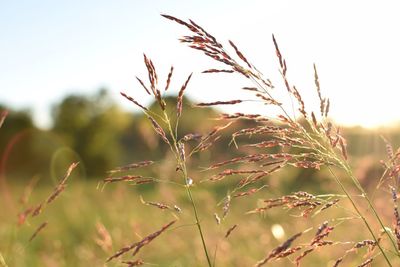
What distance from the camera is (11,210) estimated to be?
9.41 m

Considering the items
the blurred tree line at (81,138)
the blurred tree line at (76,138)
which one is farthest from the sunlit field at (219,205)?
the blurred tree line at (76,138)

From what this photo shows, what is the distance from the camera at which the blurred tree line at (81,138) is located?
29.9 meters

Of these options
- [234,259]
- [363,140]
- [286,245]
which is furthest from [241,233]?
[363,140]

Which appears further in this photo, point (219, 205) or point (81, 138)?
point (81, 138)

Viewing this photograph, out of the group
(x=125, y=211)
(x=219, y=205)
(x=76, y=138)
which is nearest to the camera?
(x=219, y=205)

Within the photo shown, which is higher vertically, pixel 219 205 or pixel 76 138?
pixel 219 205

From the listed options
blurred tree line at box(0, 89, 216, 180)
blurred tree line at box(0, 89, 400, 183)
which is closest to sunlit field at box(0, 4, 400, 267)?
blurred tree line at box(0, 89, 400, 183)

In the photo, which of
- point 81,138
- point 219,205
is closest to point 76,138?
point 81,138

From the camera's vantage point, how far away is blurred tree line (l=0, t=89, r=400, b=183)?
29.9 m

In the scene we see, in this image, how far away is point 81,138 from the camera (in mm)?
36719

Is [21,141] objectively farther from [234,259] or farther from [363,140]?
[234,259]

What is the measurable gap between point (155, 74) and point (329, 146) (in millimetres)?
524

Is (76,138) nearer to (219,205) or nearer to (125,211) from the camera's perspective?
(125,211)

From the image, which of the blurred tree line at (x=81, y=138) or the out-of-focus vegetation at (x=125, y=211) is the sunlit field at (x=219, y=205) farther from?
the blurred tree line at (x=81, y=138)
